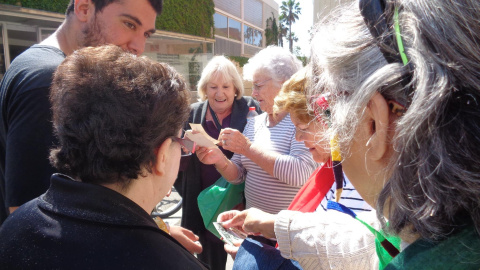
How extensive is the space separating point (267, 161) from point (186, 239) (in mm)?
852

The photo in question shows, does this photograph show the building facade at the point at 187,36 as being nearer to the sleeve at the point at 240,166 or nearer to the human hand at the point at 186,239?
the sleeve at the point at 240,166

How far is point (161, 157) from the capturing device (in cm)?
116

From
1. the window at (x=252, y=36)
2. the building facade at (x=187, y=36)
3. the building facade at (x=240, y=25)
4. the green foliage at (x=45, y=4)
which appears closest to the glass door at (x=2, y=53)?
the building facade at (x=187, y=36)

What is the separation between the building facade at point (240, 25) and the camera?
102ft

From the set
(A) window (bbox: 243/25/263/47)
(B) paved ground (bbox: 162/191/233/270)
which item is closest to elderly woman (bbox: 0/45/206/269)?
(B) paved ground (bbox: 162/191/233/270)

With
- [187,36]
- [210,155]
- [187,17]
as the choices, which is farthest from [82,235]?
[187,17]

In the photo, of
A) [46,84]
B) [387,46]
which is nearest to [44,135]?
[46,84]

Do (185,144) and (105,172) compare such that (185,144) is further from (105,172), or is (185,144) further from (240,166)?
(240,166)

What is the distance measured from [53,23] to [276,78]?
10838 mm

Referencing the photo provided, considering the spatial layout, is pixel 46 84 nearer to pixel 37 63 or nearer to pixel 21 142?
→ pixel 37 63

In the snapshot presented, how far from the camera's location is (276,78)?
118 inches

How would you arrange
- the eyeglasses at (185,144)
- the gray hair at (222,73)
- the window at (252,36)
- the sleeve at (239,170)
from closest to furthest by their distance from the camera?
the eyeglasses at (185,144) → the sleeve at (239,170) → the gray hair at (222,73) → the window at (252,36)

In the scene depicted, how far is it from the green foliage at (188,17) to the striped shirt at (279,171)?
14807 millimetres

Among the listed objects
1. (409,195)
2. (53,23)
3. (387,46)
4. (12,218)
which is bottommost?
(12,218)
